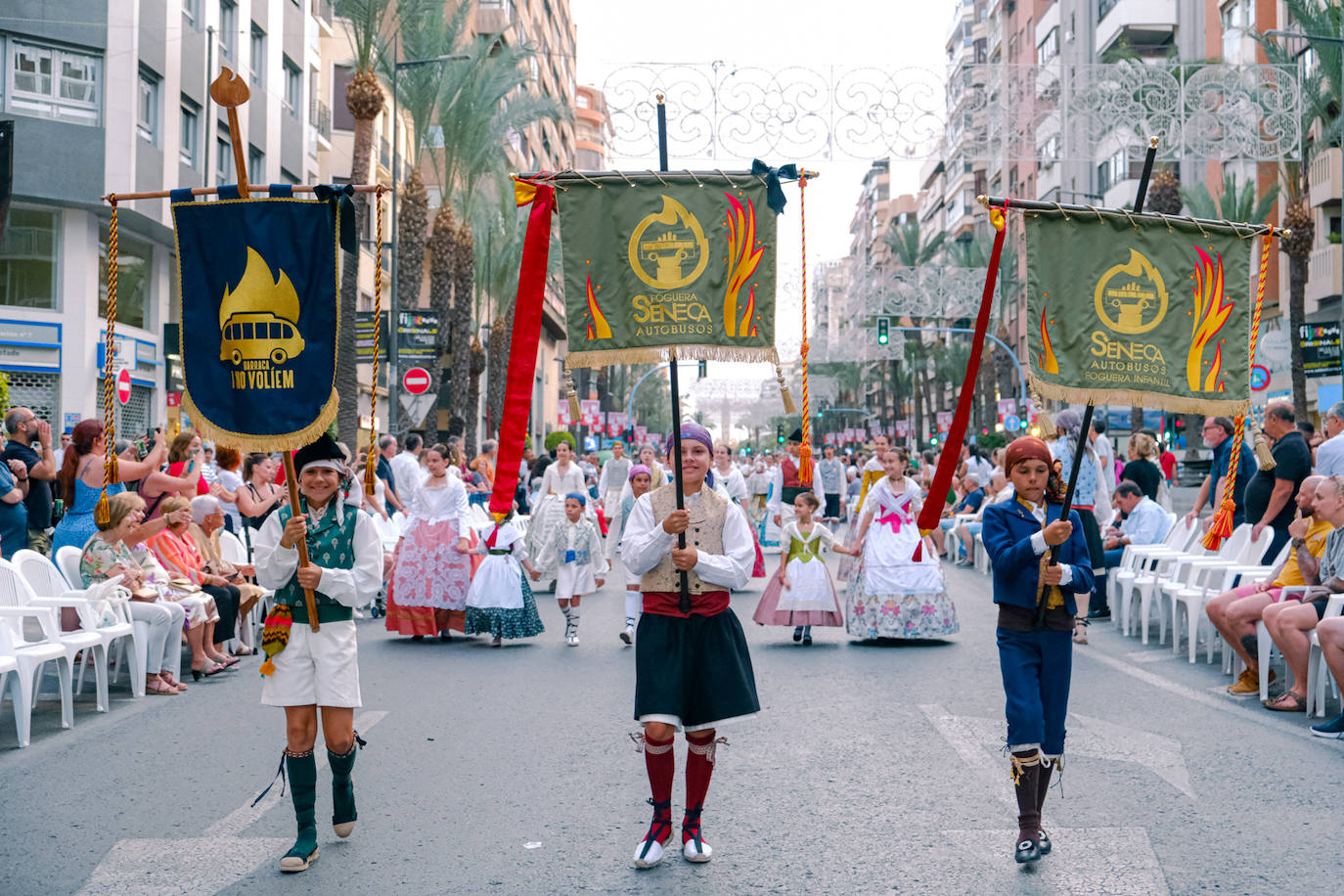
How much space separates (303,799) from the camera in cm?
579

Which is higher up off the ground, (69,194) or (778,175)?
(69,194)

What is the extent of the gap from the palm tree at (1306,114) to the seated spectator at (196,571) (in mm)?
22775

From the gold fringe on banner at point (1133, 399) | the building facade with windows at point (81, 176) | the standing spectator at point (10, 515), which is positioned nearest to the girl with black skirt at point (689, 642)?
the gold fringe on banner at point (1133, 399)

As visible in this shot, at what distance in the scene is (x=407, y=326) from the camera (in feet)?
94.3

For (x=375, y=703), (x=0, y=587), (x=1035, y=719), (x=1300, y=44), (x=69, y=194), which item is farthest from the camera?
(x=1300, y=44)

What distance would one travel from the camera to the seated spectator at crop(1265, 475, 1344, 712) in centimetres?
906

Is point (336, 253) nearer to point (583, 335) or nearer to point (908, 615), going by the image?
point (583, 335)

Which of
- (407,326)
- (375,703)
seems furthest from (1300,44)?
(375,703)

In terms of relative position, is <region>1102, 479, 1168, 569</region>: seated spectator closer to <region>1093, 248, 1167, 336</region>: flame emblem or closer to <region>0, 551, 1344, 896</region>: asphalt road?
<region>0, 551, 1344, 896</region>: asphalt road

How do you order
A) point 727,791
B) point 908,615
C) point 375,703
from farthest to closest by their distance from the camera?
1. point 908,615
2. point 375,703
3. point 727,791

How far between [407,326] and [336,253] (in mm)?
22860

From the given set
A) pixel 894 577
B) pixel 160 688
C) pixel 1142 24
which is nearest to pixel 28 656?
pixel 160 688

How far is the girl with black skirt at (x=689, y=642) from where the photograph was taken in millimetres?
5781

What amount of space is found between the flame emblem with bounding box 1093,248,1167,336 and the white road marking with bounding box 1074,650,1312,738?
332 centimetres
